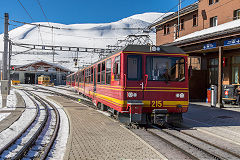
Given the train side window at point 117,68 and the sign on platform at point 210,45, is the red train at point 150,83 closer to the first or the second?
the train side window at point 117,68

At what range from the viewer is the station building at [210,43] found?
15539mm

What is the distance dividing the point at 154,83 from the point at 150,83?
158mm

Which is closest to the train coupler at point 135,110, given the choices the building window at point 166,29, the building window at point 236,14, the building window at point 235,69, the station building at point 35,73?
the building window at point 235,69

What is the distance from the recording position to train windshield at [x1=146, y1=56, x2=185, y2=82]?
9031mm

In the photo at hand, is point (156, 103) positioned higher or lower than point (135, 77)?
lower

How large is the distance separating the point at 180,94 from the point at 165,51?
1702mm

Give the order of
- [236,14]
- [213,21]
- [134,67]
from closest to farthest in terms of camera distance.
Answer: [134,67]
[236,14]
[213,21]

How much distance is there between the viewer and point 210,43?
638 inches

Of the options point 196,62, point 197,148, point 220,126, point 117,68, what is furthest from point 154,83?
point 196,62

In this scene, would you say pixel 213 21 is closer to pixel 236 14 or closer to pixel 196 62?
pixel 236 14

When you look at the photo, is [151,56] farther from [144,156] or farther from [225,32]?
[225,32]

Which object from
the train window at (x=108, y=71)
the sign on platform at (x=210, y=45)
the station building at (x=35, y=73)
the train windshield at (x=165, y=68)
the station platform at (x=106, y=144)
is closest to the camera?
the station platform at (x=106, y=144)

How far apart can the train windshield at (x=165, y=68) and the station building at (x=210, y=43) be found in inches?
249

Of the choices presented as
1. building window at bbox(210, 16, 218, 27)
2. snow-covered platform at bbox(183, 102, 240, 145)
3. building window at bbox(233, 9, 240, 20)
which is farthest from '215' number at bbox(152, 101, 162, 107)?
building window at bbox(210, 16, 218, 27)
